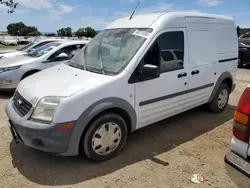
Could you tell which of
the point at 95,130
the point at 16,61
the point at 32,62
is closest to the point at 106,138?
the point at 95,130

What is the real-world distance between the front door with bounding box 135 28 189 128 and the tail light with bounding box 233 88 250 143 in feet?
4.64

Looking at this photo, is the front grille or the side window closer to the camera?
the front grille

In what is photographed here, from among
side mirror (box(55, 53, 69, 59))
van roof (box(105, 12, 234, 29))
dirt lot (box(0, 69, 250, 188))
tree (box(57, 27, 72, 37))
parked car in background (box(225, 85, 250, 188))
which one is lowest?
dirt lot (box(0, 69, 250, 188))

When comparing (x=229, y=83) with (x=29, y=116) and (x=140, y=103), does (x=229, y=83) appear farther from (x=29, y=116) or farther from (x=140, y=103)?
(x=29, y=116)

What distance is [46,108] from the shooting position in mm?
2738

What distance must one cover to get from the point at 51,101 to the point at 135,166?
138 centimetres

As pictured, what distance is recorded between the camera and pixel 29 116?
9.21ft

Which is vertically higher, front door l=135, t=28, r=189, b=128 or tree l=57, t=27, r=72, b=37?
tree l=57, t=27, r=72, b=37

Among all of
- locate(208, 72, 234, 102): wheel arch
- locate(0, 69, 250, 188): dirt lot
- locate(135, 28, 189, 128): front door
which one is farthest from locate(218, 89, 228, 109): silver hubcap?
locate(135, 28, 189, 128): front door

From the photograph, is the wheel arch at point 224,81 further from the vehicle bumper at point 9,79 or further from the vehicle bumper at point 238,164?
the vehicle bumper at point 9,79

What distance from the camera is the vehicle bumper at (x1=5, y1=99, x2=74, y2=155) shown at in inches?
106

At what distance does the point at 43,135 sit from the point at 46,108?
31 centimetres

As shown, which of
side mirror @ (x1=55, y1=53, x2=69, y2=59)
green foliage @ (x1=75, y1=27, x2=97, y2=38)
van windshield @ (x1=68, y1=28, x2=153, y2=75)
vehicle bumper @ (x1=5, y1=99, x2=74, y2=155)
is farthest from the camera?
green foliage @ (x1=75, y1=27, x2=97, y2=38)

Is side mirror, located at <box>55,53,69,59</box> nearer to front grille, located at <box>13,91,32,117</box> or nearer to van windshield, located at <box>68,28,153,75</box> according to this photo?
van windshield, located at <box>68,28,153,75</box>
